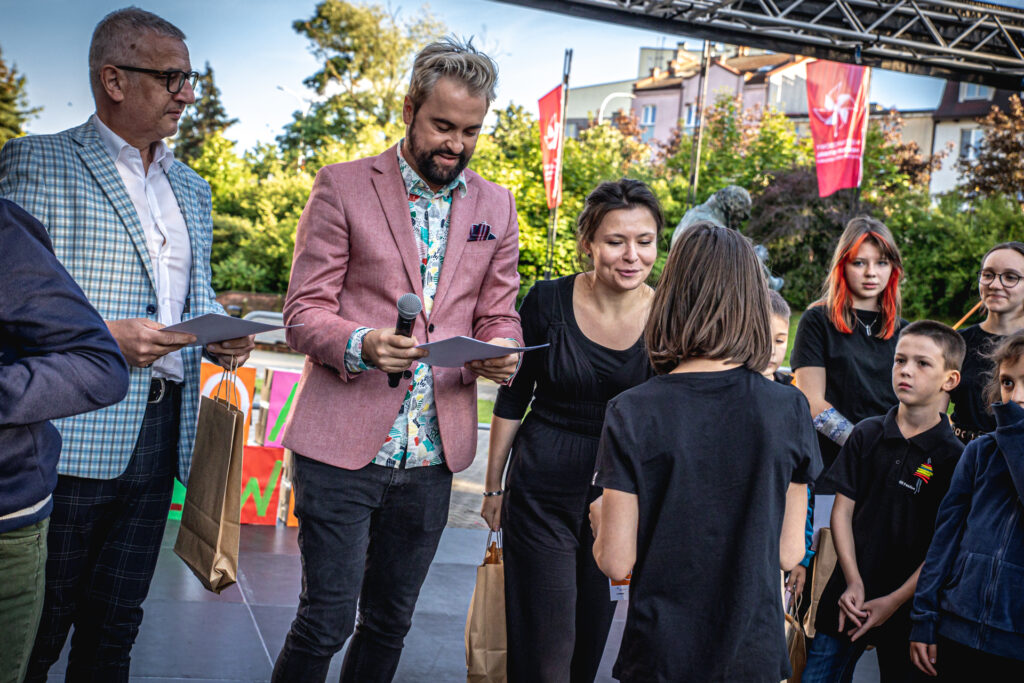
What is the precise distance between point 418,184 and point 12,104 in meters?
23.0

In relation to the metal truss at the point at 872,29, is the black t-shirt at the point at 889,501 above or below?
below

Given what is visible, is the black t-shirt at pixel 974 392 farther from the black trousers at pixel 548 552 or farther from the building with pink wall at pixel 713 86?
the building with pink wall at pixel 713 86

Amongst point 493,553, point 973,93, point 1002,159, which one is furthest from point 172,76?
point 973,93

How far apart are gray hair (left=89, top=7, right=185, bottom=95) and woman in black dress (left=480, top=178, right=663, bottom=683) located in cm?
132

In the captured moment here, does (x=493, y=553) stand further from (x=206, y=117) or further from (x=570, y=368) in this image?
(x=206, y=117)

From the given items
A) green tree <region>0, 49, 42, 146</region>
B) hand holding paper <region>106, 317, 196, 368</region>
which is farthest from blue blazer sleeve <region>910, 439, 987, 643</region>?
green tree <region>0, 49, 42, 146</region>

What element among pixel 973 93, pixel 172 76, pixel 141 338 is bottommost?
pixel 141 338

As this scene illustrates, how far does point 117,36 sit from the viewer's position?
221 cm

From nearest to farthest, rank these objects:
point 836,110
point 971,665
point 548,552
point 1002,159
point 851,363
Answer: point 971,665 → point 548,552 → point 851,363 → point 836,110 → point 1002,159

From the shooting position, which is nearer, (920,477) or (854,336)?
(920,477)

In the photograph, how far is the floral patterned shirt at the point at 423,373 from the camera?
237 centimetres

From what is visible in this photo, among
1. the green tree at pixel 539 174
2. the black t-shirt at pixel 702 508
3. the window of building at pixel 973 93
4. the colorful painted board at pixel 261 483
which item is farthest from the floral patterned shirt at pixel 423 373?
the window of building at pixel 973 93

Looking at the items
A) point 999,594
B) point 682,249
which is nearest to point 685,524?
point 682,249

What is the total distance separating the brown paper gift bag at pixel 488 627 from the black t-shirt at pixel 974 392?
1900 millimetres
